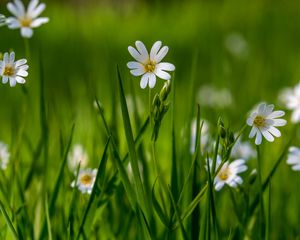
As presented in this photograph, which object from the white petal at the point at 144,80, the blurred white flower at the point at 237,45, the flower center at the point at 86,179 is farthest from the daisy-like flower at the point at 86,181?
the blurred white flower at the point at 237,45

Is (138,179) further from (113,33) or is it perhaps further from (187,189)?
(113,33)

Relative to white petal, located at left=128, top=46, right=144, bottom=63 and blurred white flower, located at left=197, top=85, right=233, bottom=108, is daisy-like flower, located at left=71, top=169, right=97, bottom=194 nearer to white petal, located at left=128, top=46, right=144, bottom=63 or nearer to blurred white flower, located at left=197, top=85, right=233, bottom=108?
white petal, located at left=128, top=46, right=144, bottom=63

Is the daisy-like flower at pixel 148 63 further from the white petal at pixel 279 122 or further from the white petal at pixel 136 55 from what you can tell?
the white petal at pixel 279 122

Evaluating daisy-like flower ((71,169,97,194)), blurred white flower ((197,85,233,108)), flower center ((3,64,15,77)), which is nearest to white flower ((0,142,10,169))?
daisy-like flower ((71,169,97,194))

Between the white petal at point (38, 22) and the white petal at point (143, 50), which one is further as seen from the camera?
the white petal at point (38, 22)

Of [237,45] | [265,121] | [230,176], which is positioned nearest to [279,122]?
[265,121]

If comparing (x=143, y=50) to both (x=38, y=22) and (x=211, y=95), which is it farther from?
(x=211, y=95)

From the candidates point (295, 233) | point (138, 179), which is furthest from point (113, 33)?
point (138, 179)
